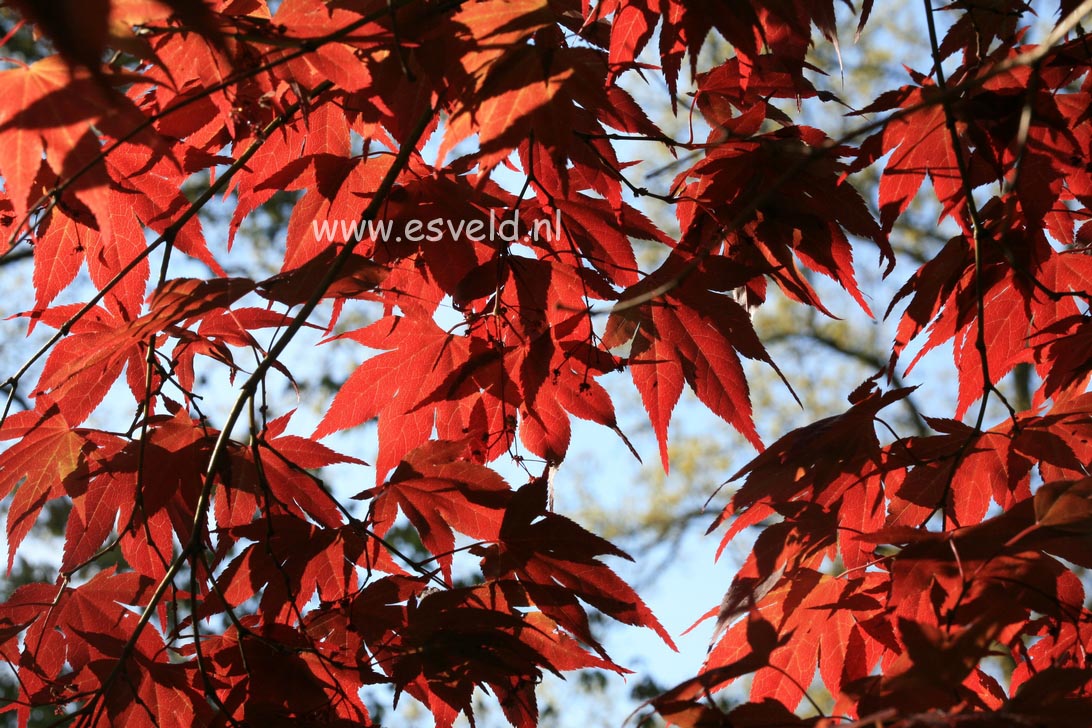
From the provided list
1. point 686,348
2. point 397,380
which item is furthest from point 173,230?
point 686,348

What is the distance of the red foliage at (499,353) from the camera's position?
0.77 metres

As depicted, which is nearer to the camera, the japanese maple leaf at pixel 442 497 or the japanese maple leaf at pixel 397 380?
the japanese maple leaf at pixel 442 497

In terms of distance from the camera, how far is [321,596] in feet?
3.20

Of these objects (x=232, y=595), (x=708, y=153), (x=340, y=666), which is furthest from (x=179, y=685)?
(x=708, y=153)

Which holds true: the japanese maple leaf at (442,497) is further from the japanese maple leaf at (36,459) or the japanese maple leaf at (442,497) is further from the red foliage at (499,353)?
the japanese maple leaf at (36,459)

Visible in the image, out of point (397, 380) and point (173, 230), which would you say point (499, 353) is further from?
point (173, 230)

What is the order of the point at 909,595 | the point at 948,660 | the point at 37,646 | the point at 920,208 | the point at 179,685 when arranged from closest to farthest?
1. the point at 948,660
2. the point at 909,595
3. the point at 179,685
4. the point at 37,646
5. the point at 920,208

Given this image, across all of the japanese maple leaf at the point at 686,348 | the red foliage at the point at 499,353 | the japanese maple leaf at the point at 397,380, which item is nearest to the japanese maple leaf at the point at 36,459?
the red foliage at the point at 499,353

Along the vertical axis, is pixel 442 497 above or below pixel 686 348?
below

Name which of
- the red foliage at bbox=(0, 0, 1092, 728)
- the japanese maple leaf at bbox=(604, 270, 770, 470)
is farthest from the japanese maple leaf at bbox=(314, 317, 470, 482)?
the japanese maple leaf at bbox=(604, 270, 770, 470)

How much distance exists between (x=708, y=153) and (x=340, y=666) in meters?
0.71

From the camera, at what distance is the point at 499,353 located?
3.33 ft

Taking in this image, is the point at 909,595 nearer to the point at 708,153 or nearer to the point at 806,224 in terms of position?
the point at 806,224

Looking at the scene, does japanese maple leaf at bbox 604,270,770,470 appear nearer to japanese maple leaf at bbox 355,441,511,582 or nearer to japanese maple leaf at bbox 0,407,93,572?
japanese maple leaf at bbox 355,441,511,582
